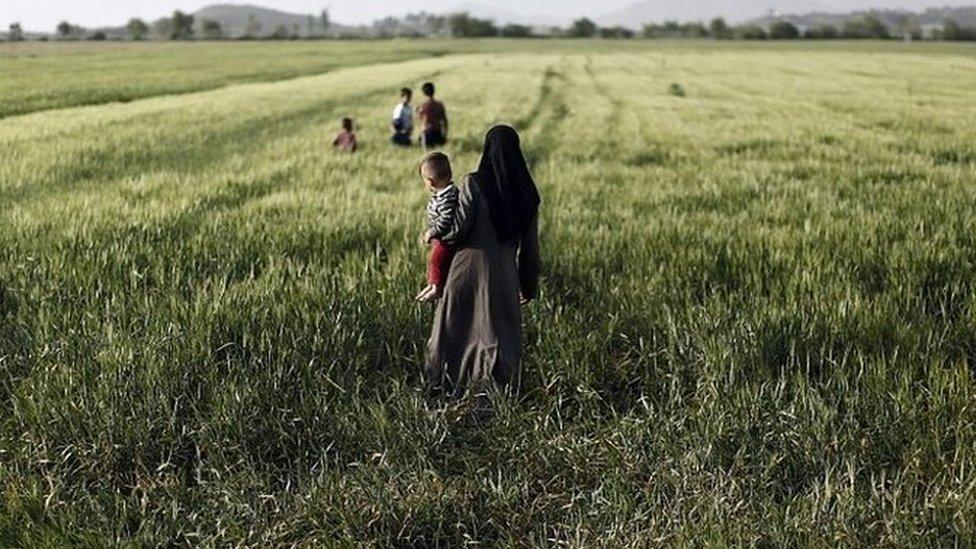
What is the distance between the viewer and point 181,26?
168250mm

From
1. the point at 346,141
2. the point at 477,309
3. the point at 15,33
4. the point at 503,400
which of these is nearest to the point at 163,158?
the point at 346,141

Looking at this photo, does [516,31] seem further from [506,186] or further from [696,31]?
[506,186]

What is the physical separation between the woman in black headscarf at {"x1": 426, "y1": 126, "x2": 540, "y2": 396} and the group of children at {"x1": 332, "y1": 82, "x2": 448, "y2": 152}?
10482 millimetres

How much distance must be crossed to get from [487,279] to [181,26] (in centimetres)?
18322

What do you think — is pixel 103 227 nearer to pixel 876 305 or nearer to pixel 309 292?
pixel 309 292

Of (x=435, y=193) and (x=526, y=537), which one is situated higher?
(x=435, y=193)

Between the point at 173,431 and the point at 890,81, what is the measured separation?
4421 centimetres

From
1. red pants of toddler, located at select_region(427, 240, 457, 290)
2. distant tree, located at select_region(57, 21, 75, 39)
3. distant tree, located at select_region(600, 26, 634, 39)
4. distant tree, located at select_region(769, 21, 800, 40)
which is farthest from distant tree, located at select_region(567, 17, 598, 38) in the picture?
red pants of toddler, located at select_region(427, 240, 457, 290)

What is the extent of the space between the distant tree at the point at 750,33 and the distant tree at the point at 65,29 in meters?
139

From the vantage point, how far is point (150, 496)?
3430mm

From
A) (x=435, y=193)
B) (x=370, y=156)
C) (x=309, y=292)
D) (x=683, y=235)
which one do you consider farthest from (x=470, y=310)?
(x=370, y=156)

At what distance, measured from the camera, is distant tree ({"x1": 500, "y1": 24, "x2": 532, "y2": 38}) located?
6235 inches

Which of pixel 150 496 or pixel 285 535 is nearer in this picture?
pixel 285 535

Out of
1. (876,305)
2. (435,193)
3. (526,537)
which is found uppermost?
(435,193)
